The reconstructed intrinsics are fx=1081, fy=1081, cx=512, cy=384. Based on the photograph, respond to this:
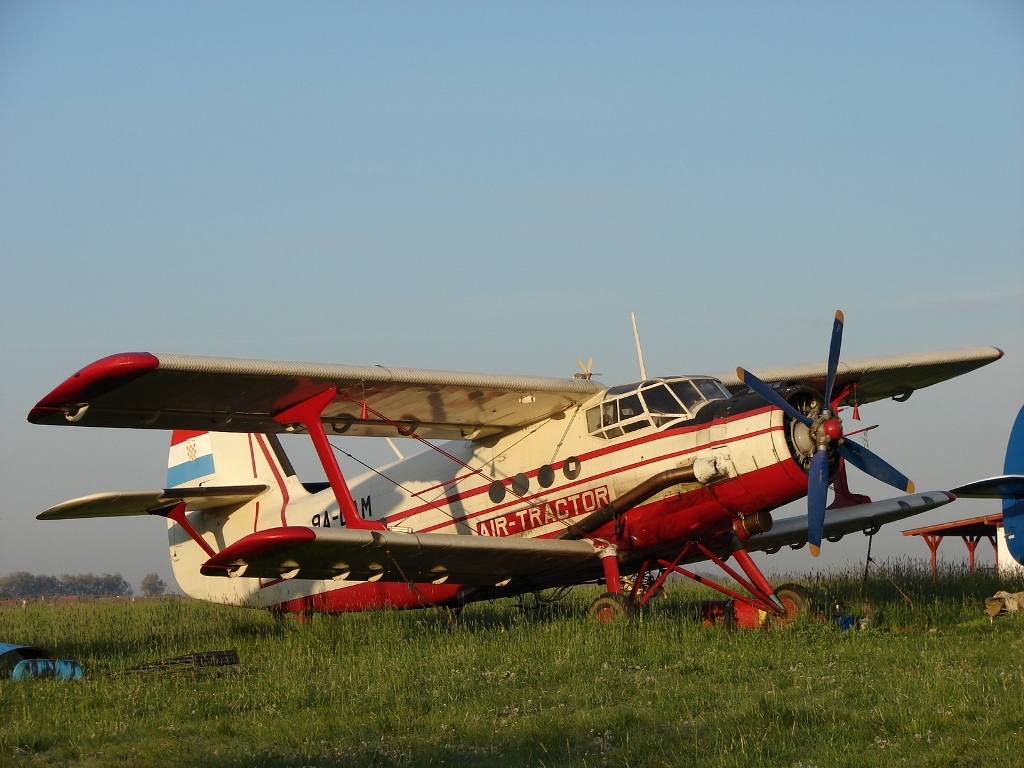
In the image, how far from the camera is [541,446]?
591 inches

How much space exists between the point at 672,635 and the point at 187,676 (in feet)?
16.3

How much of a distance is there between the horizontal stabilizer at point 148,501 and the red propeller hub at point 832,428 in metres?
10.2

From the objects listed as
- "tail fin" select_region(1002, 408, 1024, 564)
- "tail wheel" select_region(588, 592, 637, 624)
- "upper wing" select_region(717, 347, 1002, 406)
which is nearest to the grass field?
"tail wheel" select_region(588, 592, 637, 624)

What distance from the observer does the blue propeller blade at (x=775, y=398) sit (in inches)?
496

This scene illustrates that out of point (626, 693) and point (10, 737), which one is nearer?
point (10, 737)

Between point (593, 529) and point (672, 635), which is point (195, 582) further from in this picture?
point (672, 635)

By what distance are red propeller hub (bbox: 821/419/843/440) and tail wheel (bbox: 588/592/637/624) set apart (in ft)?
10.3

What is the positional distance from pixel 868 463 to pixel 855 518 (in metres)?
3.50

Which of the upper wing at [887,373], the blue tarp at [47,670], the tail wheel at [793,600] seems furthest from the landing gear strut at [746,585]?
the blue tarp at [47,670]

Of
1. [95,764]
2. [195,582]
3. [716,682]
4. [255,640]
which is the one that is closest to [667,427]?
[716,682]

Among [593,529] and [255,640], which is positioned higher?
[593,529]

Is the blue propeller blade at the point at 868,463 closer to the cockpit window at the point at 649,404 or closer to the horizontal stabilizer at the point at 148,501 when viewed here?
the cockpit window at the point at 649,404

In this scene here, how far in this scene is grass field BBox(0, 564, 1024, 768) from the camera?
22.3 feet

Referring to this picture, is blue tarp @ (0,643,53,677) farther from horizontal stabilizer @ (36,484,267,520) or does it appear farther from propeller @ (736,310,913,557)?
propeller @ (736,310,913,557)
